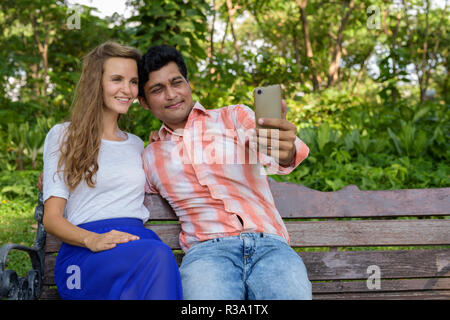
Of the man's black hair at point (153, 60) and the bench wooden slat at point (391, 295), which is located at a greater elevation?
the man's black hair at point (153, 60)

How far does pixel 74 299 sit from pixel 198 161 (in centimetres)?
89

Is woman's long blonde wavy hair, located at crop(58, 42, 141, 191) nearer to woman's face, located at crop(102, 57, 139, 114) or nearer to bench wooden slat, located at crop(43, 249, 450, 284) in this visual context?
woman's face, located at crop(102, 57, 139, 114)

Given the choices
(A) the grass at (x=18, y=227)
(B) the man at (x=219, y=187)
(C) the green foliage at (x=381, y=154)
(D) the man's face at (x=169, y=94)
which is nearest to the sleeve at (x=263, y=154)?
(B) the man at (x=219, y=187)

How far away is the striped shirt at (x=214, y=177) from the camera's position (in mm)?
2258

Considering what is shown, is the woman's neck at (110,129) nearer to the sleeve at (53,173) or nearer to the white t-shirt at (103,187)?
the white t-shirt at (103,187)

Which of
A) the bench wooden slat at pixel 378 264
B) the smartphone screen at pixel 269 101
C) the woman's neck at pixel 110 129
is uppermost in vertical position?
the smartphone screen at pixel 269 101

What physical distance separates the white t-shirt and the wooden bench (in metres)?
0.29

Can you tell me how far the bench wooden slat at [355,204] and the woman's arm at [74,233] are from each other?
0.58 metres

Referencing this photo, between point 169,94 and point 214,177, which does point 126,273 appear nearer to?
point 214,177

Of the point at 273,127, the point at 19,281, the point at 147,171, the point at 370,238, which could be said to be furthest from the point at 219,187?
the point at 19,281

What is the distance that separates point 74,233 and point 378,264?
168cm

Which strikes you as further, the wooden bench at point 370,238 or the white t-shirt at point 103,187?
the wooden bench at point 370,238
